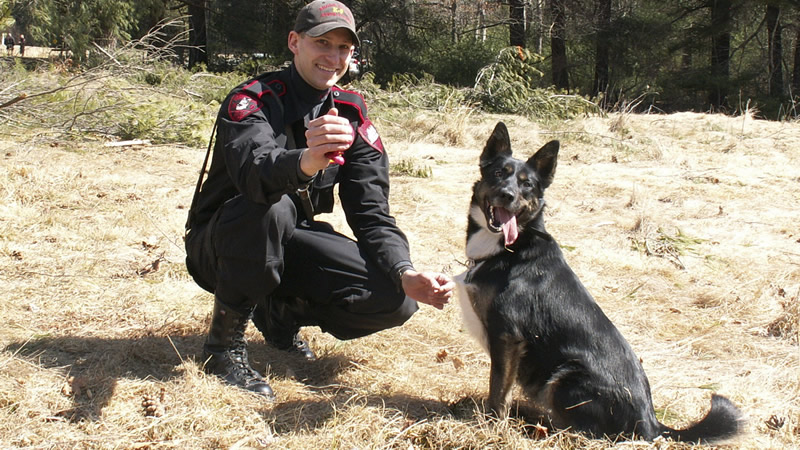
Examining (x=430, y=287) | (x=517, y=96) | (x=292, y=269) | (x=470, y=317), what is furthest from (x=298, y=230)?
(x=517, y=96)

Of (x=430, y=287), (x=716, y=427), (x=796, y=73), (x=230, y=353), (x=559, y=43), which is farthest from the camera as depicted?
(x=559, y=43)

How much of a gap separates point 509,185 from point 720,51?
55.7 feet

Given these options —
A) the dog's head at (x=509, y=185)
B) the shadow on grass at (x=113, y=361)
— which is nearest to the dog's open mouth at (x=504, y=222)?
the dog's head at (x=509, y=185)

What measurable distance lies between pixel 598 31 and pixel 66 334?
16789mm

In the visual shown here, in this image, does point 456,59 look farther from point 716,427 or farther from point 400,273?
point 716,427

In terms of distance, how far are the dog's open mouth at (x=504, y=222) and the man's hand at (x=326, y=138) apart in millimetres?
951

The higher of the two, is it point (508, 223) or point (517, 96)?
point (517, 96)

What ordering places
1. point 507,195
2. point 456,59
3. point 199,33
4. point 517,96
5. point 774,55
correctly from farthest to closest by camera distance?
1. point 199,33
2. point 456,59
3. point 774,55
4. point 517,96
5. point 507,195

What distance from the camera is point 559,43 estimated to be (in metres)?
18.7

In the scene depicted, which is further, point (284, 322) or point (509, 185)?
point (284, 322)

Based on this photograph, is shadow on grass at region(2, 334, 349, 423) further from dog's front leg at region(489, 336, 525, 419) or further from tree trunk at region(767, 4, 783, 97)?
tree trunk at region(767, 4, 783, 97)

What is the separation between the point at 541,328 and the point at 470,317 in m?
0.35

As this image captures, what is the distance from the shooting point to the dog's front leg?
2.74 m

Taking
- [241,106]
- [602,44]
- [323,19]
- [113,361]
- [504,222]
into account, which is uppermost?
[602,44]
